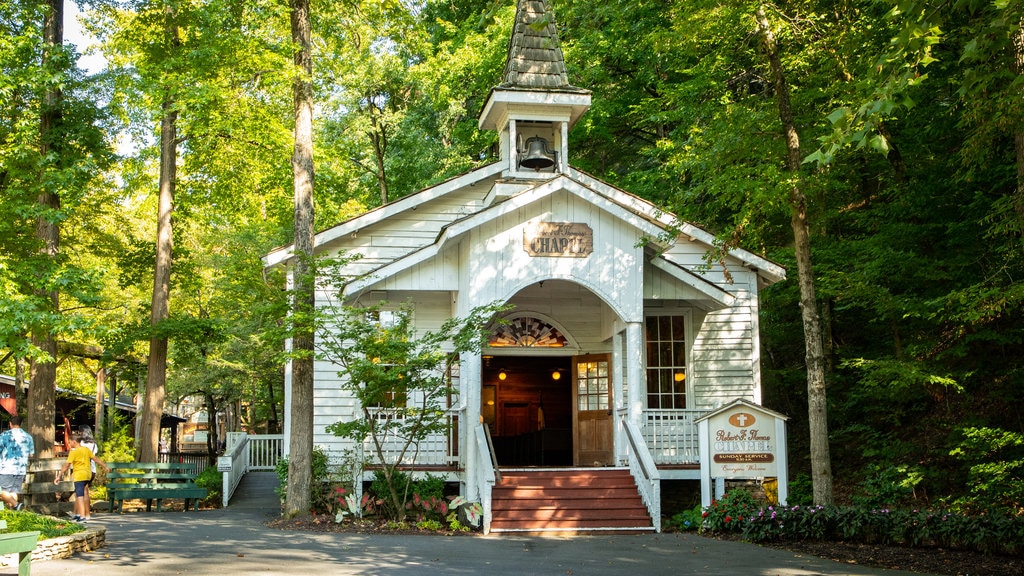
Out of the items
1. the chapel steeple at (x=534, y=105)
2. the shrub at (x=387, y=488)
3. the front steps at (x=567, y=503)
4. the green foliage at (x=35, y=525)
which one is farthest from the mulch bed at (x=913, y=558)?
the chapel steeple at (x=534, y=105)

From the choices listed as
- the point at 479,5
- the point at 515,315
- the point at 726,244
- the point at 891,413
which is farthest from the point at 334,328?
the point at 479,5

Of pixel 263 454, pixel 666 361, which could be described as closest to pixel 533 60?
pixel 666 361

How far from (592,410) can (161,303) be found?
1033cm

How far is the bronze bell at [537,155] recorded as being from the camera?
17.0 meters

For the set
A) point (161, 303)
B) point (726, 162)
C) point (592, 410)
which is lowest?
point (592, 410)

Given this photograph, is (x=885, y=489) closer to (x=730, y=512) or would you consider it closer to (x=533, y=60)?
(x=730, y=512)

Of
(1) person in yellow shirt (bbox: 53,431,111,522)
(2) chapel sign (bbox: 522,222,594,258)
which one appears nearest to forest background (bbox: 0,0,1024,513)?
(2) chapel sign (bbox: 522,222,594,258)

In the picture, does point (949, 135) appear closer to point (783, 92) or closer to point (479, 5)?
point (783, 92)

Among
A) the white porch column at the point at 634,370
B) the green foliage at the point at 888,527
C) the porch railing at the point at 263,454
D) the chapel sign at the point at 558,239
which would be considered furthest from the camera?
the porch railing at the point at 263,454

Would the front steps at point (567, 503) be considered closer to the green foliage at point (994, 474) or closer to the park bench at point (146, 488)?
the green foliage at point (994, 474)

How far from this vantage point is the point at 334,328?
15.5 metres

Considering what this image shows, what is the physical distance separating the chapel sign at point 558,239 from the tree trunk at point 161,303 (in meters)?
9.52

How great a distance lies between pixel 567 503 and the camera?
1343 cm

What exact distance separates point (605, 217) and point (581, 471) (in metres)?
4.30
